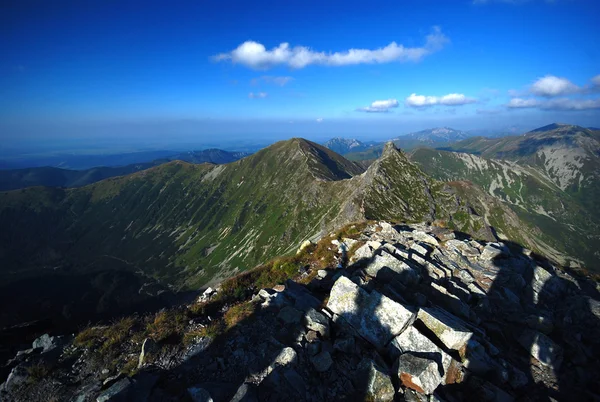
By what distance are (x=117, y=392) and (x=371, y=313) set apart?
10.8 metres

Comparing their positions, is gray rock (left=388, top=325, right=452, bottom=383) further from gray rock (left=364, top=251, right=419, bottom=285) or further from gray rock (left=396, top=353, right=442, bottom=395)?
gray rock (left=364, top=251, right=419, bottom=285)

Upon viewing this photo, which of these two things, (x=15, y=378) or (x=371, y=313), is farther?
(x=371, y=313)

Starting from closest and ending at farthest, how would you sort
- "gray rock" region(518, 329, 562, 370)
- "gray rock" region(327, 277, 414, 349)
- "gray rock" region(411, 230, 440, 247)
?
1. "gray rock" region(327, 277, 414, 349)
2. "gray rock" region(518, 329, 562, 370)
3. "gray rock" region(411, 230, 440, 247)

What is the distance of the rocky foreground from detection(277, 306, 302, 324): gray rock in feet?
0.17

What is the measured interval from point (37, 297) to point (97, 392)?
271013mm

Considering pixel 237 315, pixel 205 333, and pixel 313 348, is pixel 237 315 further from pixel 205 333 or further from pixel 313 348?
pixel 313 348

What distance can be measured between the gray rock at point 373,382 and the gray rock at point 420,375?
740mm

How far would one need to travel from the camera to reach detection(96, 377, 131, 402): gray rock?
9578mm

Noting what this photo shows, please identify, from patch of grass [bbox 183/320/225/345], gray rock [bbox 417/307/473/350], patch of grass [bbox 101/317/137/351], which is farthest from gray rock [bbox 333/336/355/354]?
patch of grass [bbox 101/317/137/351]

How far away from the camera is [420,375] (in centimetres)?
1081

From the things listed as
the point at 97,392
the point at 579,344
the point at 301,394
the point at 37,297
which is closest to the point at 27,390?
the point at 97,392

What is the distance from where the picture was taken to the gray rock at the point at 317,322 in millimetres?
12664

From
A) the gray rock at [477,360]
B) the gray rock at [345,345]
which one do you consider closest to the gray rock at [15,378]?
the gray rock at [345,345]

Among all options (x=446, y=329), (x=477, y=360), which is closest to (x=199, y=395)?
(x=446, y=329)
